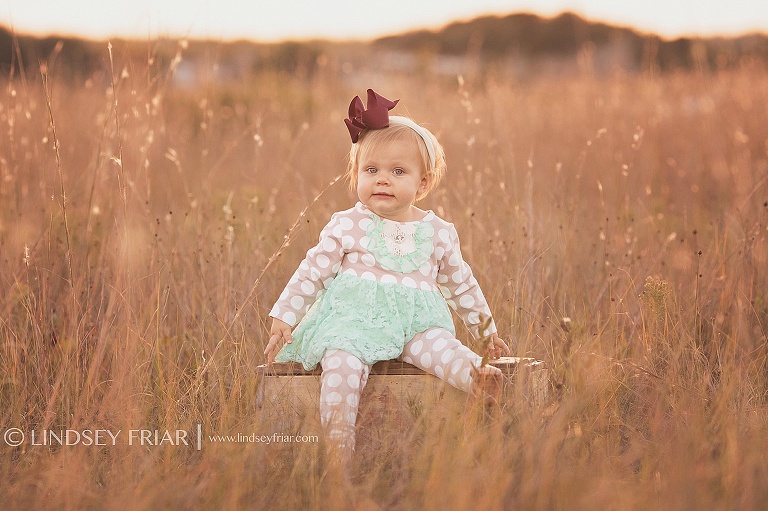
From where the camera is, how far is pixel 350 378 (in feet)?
8.13

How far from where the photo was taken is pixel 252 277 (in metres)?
3.57

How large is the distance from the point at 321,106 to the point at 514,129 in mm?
2898

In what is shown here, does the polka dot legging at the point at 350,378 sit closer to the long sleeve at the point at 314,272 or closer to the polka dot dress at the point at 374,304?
the polka dot dress at the point at 374,304

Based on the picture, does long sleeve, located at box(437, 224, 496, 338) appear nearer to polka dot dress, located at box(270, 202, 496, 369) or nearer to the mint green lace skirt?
polka dot dress, located at box(270, 202, 496, 369)

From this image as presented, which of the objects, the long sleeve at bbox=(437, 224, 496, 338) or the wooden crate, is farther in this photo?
the long sleeve at bbox=(437, 224, 496, 338)

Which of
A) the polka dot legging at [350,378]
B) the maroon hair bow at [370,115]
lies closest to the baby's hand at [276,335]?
the polka dot legging at [350,378]

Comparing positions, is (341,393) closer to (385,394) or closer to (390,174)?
(385,394)

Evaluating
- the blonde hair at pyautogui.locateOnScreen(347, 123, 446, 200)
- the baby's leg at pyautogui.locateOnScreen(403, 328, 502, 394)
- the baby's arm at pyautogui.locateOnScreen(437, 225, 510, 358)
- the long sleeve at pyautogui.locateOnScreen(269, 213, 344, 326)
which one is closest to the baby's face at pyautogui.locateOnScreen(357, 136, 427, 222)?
the blonde hair at pyautogui.locateOnScreen(347, 123, 446, 200)

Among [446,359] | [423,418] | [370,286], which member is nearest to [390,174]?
[370,286]

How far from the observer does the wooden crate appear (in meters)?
2.53

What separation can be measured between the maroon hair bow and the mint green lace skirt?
1.58 ft

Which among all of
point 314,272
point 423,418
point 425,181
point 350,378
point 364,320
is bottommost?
point 423,418

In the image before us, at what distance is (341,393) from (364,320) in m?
0.26

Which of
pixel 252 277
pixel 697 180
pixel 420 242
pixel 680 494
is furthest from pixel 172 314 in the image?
pixel 697 180
